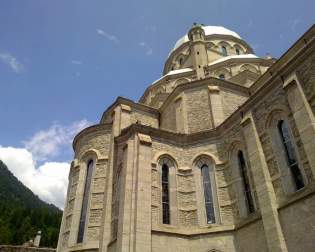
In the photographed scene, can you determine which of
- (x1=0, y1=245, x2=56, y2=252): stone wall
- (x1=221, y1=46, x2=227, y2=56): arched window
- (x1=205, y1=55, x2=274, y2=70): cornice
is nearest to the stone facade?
(x1=205, y1=55, x2=274, y2=70): cornice

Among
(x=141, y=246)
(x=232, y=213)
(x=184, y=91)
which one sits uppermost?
(x=184, y=91)

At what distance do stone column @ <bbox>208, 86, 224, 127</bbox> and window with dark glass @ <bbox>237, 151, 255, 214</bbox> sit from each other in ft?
10.9

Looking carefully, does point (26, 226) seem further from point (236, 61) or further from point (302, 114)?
point (302, 114)

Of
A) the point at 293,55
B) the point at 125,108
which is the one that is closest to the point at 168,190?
the point at 125,108

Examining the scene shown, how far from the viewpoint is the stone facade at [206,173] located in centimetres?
1222

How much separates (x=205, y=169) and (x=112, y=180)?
17.5 feet

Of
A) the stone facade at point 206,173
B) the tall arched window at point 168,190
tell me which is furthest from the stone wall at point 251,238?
the tall arched window at point 168,190

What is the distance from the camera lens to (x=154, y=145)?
1723 cm

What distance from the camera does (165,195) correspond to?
1603cm

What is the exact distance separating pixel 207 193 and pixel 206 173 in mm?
1161

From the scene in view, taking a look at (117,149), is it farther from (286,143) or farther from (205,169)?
(286,143)

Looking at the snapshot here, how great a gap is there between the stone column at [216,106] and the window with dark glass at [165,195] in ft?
14.0

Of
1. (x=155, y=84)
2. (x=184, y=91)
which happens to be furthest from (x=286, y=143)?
(x=155, y=84)

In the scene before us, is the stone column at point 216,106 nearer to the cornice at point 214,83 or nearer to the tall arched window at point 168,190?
the cornice at point 214,83
